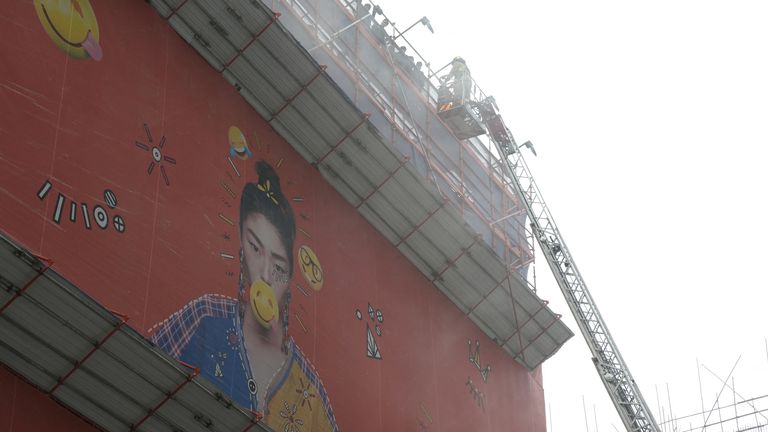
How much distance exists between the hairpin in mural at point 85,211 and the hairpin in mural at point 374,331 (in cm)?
853

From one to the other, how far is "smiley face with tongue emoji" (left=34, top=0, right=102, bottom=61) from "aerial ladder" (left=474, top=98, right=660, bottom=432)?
17419 mm

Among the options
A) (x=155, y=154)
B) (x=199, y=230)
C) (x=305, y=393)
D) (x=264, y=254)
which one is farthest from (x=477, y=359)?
(x=155, y=154)

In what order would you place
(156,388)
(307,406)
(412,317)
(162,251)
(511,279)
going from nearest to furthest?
(156,388), (162,251), (307,406), (412,317), (511,279)

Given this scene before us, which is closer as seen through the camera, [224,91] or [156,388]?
[156,388]

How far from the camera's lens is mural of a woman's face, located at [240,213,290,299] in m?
22.1

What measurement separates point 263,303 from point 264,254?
3.85ft

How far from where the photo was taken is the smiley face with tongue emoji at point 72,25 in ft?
61.4

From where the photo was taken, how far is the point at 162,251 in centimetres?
1961

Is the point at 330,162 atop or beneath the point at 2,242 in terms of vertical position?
atop

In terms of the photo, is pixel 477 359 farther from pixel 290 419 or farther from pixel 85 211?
pixel 85 211

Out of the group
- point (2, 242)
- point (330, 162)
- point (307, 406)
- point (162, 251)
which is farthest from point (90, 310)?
point (330, 162)

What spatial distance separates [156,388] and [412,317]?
1179cm

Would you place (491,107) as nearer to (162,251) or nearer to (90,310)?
(162,251)

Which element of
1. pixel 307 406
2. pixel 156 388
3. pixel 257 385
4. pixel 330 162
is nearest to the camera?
pixel 156 388
